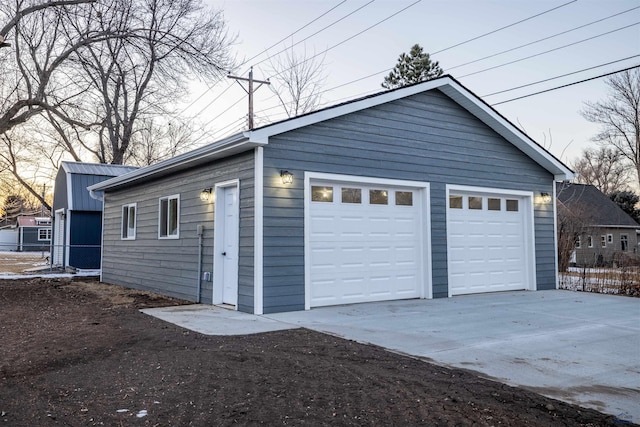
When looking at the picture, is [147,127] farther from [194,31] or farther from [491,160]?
[491,160]

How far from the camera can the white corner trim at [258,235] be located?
749cm

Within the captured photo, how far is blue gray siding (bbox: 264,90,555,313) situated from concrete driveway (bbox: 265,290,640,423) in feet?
2.67

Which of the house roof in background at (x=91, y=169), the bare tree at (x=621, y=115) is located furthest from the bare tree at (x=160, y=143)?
the bare tree at (x=621, y=115)

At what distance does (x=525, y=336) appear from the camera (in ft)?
19.6

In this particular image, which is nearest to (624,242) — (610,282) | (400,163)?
(610,282)

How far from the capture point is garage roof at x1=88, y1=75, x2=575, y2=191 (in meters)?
7.60

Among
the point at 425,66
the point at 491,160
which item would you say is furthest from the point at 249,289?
the point at 425,66

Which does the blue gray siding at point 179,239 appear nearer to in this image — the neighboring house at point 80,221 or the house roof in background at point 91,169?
the neighboring house at point 80,221

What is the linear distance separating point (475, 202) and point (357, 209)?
3.10 meters

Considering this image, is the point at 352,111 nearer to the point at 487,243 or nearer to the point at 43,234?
the point at 487,243

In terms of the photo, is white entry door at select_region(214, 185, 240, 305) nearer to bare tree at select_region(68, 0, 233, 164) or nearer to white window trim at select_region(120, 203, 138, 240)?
white window trim at select_region(120, 203, 138, 240)

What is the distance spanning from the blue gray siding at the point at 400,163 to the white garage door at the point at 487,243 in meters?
0.30

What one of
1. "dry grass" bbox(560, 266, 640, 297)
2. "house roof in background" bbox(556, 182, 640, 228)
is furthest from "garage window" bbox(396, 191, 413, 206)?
"house roof in background" bbox(556, 182, 640, 228)

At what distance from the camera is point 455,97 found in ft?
33.0
